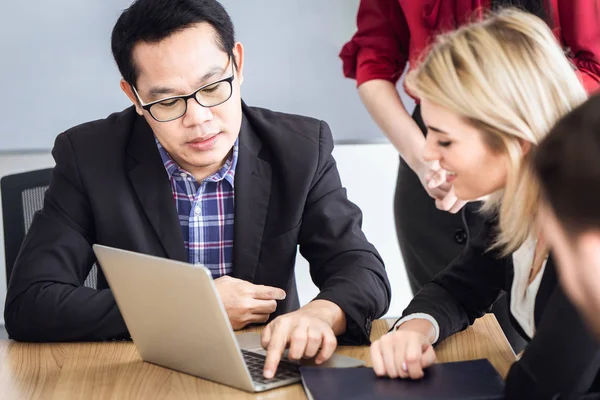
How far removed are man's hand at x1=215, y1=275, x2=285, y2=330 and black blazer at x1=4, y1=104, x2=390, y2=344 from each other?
0.16 m

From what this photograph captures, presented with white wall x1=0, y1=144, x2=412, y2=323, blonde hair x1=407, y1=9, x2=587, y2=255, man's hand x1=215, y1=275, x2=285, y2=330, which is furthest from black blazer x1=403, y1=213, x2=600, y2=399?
white wall x1=0, y1=144, x2=412, y2=323

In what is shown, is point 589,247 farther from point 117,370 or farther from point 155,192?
point 155,192

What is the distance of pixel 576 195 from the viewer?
95 centimetres

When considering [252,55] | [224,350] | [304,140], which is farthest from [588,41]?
[252,55]

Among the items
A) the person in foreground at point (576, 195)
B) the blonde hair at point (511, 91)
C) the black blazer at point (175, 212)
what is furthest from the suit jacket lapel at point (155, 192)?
the person in foreground at point (576, 195)

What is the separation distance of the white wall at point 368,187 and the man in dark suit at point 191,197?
1.25 m

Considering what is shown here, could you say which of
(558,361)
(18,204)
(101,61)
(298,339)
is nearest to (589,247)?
(558,361)

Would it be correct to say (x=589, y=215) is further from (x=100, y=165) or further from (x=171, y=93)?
(x=100, y=165)

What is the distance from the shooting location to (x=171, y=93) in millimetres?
1889

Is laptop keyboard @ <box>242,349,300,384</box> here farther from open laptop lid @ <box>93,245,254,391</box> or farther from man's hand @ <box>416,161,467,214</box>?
man's hand @ <box>416,161,467,214</box>

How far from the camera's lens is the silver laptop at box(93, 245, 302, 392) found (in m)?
1.36

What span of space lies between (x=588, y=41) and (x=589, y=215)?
1159 millimetres

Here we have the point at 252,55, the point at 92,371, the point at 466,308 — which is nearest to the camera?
the point at 92,371

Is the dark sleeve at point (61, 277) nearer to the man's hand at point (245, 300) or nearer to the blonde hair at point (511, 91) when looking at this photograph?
the man's hand at point (245, 300)
